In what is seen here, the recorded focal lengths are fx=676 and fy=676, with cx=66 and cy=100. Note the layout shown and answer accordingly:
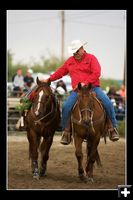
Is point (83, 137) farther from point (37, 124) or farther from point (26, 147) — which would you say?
point (26, 147)

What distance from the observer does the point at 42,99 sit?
37.2 ft

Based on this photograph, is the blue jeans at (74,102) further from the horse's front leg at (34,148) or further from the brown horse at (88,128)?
the horse's front leg at (34,148)

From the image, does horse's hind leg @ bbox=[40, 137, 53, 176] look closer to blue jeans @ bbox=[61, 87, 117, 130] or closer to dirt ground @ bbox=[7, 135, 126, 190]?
dirt ground @ bbox=[7, 135, 126, 190]

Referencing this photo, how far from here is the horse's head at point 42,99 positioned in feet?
37.2

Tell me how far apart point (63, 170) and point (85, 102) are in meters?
2.34

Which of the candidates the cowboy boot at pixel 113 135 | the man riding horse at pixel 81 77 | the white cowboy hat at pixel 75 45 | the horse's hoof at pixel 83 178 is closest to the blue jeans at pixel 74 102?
the man riding horse at pixel 81 77

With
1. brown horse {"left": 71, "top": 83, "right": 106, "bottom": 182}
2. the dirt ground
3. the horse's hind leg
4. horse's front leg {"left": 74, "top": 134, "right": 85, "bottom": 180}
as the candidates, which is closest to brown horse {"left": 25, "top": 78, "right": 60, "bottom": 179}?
the horse's hind leg

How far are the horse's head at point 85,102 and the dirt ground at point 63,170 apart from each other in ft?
3.78

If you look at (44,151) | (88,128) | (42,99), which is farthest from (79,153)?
(42,99)

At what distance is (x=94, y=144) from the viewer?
11430mm

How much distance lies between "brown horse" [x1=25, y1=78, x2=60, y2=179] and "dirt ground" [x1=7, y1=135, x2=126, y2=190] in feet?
1.17

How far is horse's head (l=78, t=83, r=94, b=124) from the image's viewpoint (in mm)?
10766
